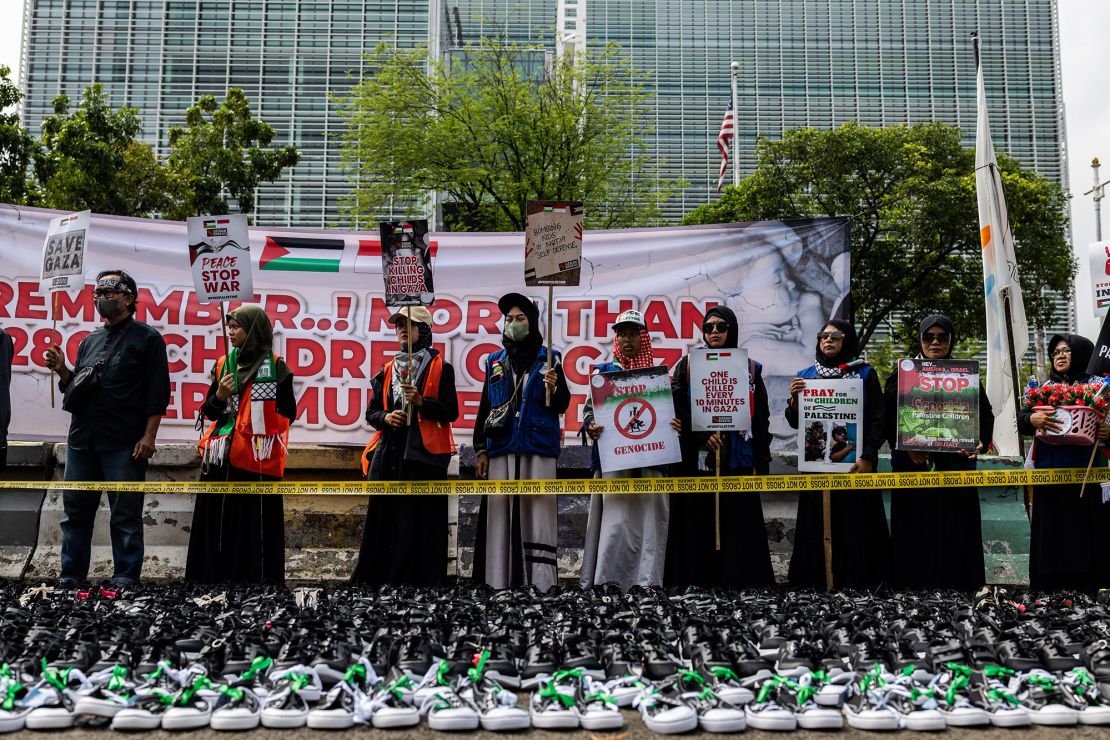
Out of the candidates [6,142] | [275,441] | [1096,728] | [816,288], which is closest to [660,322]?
[816,288]

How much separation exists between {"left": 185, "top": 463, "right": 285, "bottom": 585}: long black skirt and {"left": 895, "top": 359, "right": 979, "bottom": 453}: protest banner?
165 inches

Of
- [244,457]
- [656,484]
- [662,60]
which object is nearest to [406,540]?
[244,457]

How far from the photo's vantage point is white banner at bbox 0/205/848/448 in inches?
334

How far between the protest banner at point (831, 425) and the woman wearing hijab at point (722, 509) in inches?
13.9

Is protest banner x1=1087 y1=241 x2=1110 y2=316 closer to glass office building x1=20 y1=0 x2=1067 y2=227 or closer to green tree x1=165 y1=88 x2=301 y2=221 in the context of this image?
green tree x1=165 y1=88 x2=301 y2=221

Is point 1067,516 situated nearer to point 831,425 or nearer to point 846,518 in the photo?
point 846,518

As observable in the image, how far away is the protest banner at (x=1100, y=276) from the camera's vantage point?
22.7 ft

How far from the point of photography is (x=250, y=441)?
6965 mm

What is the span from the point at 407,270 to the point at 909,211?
75.5 feet

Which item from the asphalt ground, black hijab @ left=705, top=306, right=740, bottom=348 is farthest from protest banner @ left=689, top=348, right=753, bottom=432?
the asphalt ground

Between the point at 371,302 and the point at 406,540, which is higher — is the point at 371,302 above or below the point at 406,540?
above

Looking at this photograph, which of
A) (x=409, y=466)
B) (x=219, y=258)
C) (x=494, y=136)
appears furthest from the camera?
(x=494, y=136)

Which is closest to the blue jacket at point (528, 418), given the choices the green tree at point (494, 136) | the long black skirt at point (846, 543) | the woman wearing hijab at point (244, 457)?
the woman wearing hijab at point (244, 457)

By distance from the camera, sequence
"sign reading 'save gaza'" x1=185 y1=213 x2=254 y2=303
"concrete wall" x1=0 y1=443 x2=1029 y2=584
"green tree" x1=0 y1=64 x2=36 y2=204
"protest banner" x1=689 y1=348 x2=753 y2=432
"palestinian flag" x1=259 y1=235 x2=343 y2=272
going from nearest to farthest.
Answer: "protest banner" x1=689 y1=348 x2=753 y2=432
"sign reading 'save gaza'" x1=185 y1=213 x2=254 y2=303
"concrete wall" x1=0 y1=443 x2=1029 y2=584
"palestinian flag" x1=259 y1=235 x2=343 y2=272
"green tree" x1=0 y1=64 x2=36 y2=204
